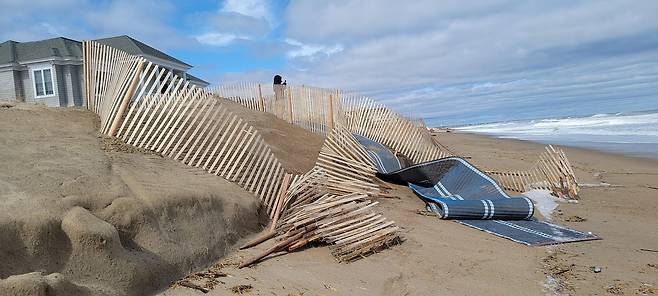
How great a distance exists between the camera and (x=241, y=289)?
4039mm

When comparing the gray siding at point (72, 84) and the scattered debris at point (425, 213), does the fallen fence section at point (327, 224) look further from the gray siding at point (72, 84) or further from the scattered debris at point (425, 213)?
the gray siding at point (72, 84)

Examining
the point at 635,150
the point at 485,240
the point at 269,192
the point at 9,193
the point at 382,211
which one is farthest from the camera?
the point at 635,150

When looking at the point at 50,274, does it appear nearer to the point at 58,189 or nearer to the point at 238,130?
the point at 58,189

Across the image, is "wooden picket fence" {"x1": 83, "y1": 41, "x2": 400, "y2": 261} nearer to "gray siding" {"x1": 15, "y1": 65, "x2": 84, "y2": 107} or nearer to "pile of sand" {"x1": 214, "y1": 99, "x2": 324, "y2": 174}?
"pile of sand" {"x1": 214, "y1": 99, "x2": 324, "y2": 174}

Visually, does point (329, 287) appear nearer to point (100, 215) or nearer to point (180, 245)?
point (180, 245)

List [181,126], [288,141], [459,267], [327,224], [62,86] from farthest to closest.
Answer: [62,86], [288,141], [181,126], [327,224], [459,267]

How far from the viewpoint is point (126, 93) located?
622 cm

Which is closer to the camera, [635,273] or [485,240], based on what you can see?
[635,273]

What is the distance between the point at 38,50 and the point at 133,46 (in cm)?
432

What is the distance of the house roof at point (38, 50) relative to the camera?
22.5 m

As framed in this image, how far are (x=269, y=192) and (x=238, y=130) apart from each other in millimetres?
1044

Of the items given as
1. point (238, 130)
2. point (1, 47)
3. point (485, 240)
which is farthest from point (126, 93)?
point (1, 47)

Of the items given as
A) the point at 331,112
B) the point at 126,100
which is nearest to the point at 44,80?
the point at 331,112

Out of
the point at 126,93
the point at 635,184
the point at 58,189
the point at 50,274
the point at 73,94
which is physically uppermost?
the point at 73,94
